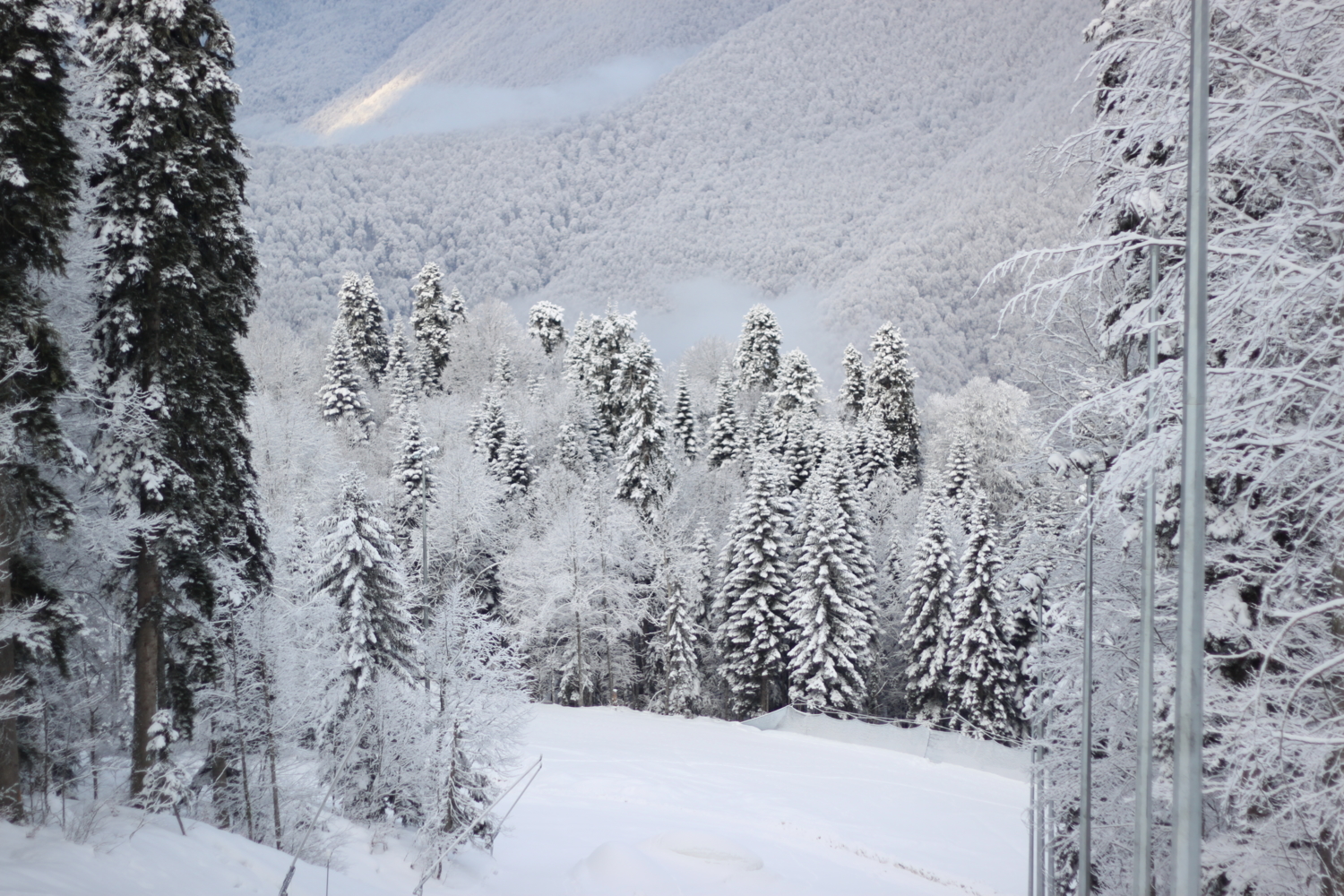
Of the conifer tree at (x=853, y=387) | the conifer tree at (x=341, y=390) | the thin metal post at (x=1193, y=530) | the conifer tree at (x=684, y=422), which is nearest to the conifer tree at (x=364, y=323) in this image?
the conifer tree at (x=341, y=390)

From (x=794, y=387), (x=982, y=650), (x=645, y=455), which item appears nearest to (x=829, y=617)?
(x=982, y=650)

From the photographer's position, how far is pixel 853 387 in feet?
238

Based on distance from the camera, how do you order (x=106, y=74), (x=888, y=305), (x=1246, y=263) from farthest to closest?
(x=888, y=305), (x=106, y=74), (x=1246, y=263)

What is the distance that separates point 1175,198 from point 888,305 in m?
133

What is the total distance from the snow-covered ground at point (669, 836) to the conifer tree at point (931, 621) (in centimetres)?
821

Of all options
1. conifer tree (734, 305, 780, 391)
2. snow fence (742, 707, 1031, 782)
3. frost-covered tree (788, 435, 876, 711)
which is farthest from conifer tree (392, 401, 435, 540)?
conifer tree (734, 305, 780, 391)

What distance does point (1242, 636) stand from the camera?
982 cm

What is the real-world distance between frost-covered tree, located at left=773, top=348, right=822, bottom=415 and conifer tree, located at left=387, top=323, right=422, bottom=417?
27.5 m

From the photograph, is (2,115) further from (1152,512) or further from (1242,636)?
(1242,636)

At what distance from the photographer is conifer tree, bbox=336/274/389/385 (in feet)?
280

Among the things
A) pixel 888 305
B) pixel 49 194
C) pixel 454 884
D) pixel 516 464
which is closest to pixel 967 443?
pixel 516 464

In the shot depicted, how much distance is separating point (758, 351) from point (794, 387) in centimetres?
1343

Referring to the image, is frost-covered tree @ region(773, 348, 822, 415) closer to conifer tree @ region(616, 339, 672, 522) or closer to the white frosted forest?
conifer tree @ region(616, 339, 672, 522)

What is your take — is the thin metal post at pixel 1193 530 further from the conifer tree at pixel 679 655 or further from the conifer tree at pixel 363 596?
the conifer tree at pixel 679 655
